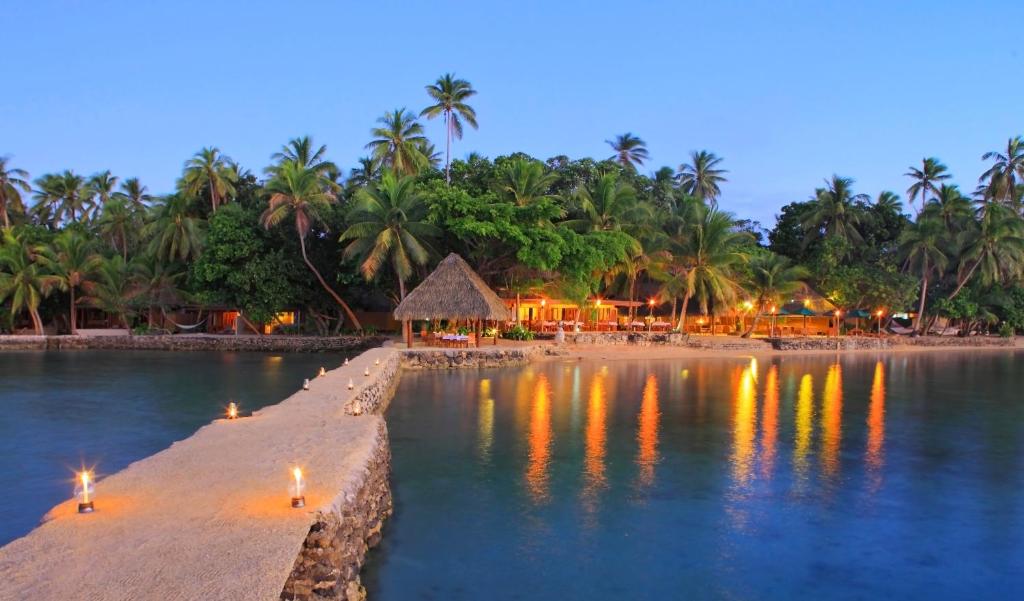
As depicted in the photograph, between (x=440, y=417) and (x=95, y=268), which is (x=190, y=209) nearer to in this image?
(x=95, y=268)

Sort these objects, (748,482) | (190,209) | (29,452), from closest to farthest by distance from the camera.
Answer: (748,482)
(29,452)
(190,209)

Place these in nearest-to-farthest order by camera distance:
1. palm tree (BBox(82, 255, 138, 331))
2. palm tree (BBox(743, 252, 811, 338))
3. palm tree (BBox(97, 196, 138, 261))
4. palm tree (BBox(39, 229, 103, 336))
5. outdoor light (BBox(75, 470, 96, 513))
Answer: outdoor light (BBox(75, 470, 96, 513))
palm tree (BBox(39, 229, 103, 336))
palm tree (BBox(82, 255, 138, 331))
palm tree (BBox(743, 252, 811, 338))
palm tree (BBox(97, 196, 138, 261))

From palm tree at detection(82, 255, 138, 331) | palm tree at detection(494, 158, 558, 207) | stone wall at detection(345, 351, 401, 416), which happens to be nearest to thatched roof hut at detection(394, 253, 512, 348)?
stone wall at detection(345, 351, 401, 416)

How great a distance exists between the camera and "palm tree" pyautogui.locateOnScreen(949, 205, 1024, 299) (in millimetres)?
36719

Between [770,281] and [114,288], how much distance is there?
2934cm

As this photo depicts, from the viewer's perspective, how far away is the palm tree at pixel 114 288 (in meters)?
32.4

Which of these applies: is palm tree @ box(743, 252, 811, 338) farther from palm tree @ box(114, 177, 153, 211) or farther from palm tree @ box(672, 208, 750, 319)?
palm tree @ box(114, 177, 153, 211)

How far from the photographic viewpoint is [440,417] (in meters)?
14.3

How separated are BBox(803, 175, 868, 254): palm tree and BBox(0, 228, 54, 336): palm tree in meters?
37.2

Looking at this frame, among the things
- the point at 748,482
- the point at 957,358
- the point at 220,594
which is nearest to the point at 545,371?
the point at 748,482

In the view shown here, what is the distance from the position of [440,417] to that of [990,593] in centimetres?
952

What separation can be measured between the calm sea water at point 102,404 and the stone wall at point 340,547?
3.69m

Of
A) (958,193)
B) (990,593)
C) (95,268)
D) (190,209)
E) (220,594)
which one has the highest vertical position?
(958,193)

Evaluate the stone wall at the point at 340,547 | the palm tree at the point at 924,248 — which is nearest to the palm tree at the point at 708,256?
the palm tree at the point at 924,248
